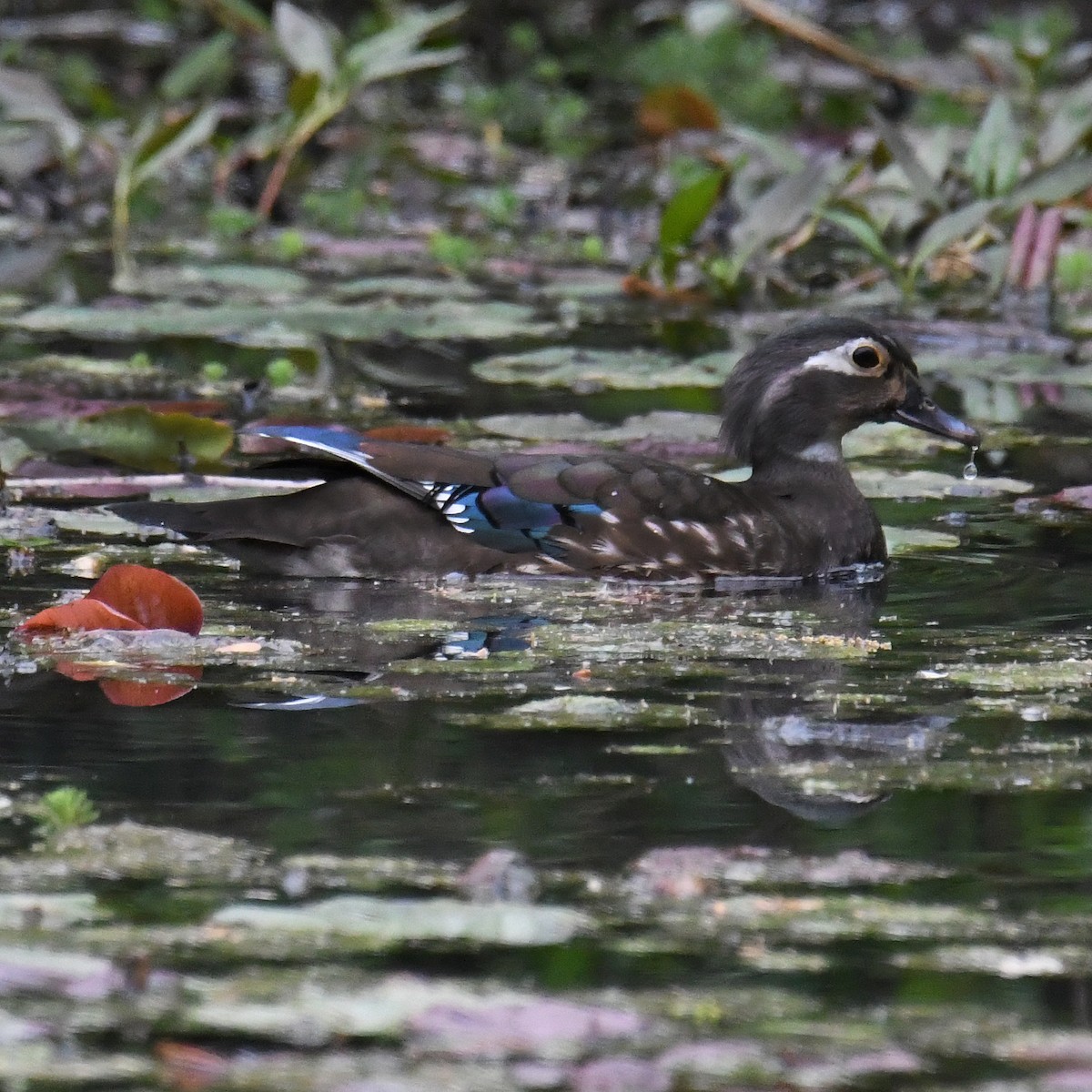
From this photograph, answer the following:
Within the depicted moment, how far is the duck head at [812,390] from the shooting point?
761 cm

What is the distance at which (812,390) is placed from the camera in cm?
765

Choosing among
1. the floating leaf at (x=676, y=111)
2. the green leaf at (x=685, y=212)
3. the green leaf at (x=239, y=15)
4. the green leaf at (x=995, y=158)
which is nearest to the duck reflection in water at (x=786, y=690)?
the green leaf at (x=685, y=212)

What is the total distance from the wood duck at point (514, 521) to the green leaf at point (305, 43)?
225 inches

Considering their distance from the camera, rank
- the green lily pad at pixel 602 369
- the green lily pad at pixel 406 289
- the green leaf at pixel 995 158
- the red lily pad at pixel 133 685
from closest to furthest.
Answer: the red lily pad at pixel 133 685 < the green lily pad at pixel 602 369 < the green leaf at pixel 995 158 < the green lily pad at pixel 406 289

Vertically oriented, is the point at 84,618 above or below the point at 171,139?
below

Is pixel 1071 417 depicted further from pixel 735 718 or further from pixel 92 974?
pixel 92 974

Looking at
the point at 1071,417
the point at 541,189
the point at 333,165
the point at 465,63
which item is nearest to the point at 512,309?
the point at 1071,417

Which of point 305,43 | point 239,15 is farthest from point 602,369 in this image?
point 239,15

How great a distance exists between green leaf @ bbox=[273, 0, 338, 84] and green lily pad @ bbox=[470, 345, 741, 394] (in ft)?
9.76

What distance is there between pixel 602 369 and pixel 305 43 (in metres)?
3.69

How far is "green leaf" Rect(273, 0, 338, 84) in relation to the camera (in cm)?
1237

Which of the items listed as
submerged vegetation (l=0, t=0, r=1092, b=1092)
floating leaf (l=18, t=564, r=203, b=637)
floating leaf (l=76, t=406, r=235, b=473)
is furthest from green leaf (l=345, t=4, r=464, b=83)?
floating leaf (l=18, t=564, r=203, b=637)

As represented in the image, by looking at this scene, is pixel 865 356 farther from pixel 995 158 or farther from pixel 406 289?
pixel 406 289

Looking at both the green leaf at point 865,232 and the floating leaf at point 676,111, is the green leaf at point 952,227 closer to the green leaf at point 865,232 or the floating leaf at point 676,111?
the green leaf at point 865,232
